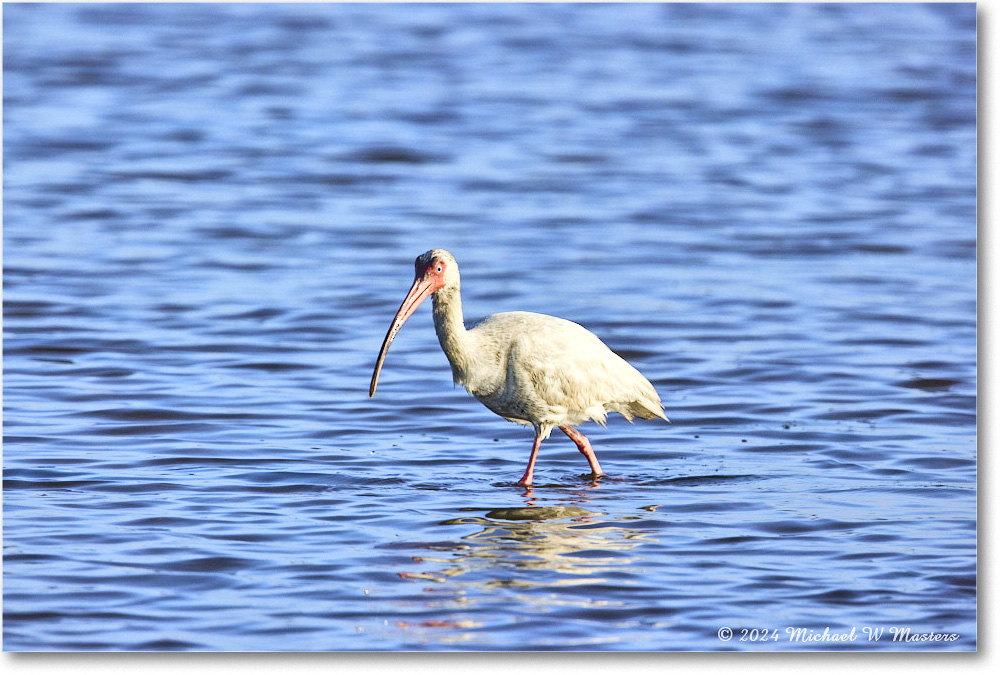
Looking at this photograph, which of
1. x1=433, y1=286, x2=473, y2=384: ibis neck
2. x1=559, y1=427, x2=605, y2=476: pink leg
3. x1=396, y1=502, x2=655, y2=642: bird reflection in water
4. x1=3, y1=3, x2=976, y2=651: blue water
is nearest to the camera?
x1=396, y1=502, x2=655, y2=642: bird reflection in water

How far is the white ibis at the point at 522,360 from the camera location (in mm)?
8039

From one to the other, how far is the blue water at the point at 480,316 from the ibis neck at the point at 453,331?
67 centimetres

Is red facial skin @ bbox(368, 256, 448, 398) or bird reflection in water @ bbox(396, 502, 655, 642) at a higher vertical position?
red facial skin @ bbox(368, 256, 448, 398)

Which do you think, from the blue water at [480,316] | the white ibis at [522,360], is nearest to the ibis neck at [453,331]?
the white ibis at [522,360]

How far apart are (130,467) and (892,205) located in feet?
29.6

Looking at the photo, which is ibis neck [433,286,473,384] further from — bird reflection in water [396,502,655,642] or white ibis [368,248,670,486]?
bird reflection in water [396,502,655,642]

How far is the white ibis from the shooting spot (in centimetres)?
804

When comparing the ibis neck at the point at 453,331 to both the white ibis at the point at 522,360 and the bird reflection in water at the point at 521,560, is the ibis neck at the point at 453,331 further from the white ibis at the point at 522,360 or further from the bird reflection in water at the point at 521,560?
the bird reflection in water at the point at 521,560

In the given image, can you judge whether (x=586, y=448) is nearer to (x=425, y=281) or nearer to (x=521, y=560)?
(x=425, y=281)

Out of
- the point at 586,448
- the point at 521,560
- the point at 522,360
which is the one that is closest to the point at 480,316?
the point at 586,448

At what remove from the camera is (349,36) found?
21516mm

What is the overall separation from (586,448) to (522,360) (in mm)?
769

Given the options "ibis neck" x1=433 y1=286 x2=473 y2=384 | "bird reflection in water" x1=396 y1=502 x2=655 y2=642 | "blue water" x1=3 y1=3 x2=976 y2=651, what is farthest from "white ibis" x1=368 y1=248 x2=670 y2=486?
"bird reflection in water" x1=396 y1=502 x2=655 y2=642

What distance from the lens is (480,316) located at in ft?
38.7
